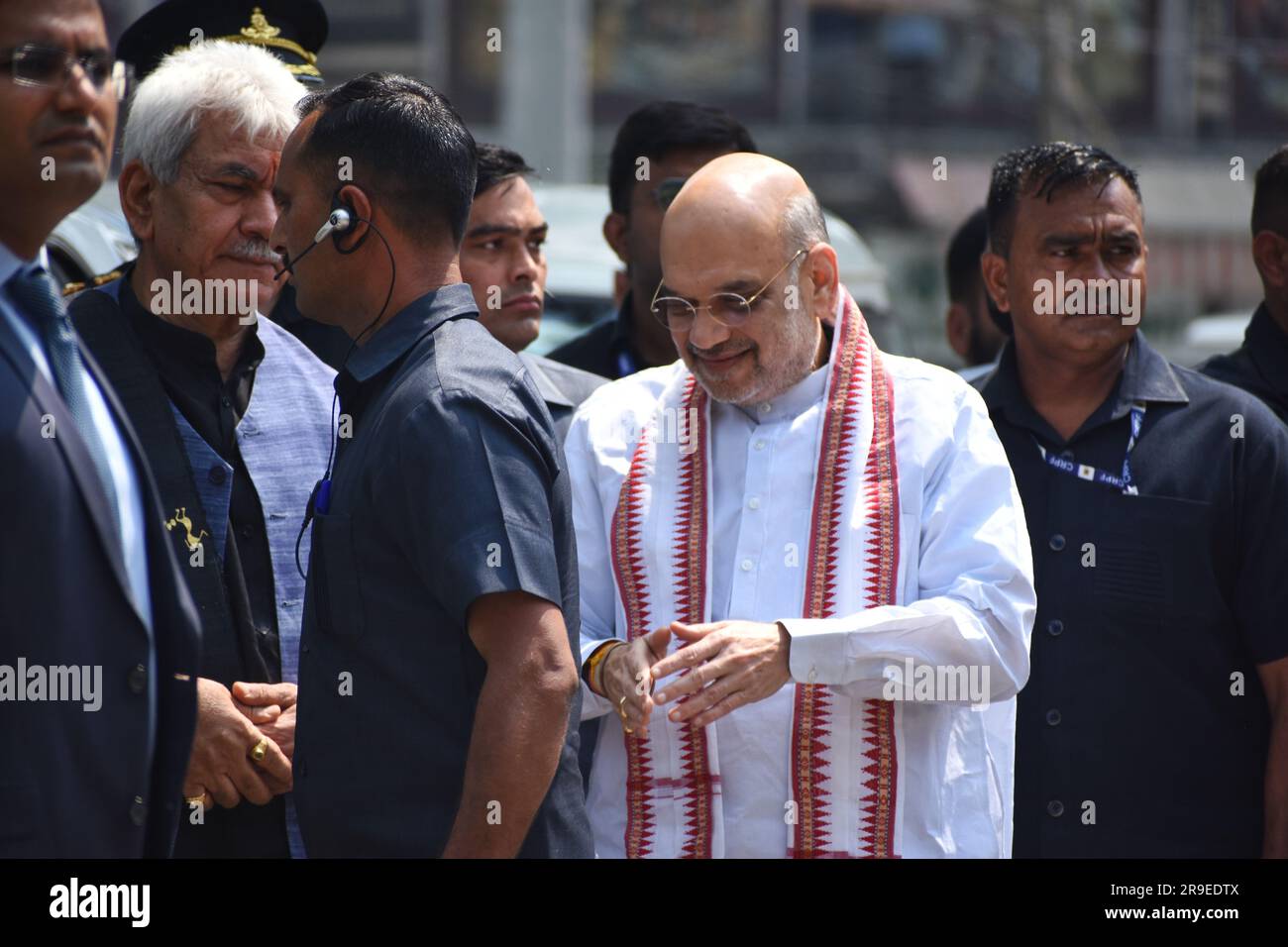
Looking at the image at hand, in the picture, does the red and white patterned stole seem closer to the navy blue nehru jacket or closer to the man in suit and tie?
the navy blue nehru jacket

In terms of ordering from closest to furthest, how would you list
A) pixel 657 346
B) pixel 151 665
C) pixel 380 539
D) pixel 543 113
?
pixel 151 665
pixel 380 539
pixel 657 346
pixel 543 113

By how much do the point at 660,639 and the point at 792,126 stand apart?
19868 mm

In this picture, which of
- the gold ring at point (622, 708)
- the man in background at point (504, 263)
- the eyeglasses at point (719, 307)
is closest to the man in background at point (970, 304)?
the man in background at point (504, 263)

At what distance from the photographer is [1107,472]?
12.2 feet

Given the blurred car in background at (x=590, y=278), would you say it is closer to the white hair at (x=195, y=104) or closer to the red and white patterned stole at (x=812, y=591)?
the white hair at (x=195, y=104)

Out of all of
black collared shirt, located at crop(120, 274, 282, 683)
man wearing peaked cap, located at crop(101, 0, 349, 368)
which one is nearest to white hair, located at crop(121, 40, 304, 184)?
black collared shirt, located at crop(120, 274, 282, 683)

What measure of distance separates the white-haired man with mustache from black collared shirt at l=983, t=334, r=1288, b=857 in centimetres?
160

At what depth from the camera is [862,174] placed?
69.9 feet

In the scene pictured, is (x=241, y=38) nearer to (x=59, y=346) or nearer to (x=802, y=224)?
(x=802, y=224)

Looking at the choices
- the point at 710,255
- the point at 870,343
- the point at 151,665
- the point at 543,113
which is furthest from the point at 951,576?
the point at 543,113

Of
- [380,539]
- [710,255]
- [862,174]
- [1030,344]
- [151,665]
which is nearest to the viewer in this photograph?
[151,665]

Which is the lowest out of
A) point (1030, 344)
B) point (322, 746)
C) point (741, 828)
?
point (741, 828)

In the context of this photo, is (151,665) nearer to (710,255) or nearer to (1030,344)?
(710,255)

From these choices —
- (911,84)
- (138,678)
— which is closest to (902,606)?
(138,678)
